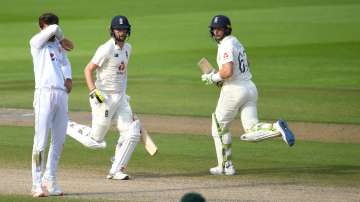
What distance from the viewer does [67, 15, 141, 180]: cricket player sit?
13.0 metres

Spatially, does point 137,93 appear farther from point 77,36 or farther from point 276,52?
point 77,36

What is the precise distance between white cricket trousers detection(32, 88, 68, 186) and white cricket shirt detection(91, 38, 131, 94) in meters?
1.88

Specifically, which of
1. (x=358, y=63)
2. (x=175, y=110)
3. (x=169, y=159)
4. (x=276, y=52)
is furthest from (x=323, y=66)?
(x=169, y=159)

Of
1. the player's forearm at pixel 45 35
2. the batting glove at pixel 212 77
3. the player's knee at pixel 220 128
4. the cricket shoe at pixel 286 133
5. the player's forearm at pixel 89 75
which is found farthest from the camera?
the player's knee at pixel 220 128

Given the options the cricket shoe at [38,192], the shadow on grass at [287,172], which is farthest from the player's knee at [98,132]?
the cricket shoe at [38,192]

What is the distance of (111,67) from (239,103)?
1725mm

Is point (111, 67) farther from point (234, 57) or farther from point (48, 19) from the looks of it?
point (48, 19)

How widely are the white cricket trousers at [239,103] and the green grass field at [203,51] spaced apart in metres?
5.88

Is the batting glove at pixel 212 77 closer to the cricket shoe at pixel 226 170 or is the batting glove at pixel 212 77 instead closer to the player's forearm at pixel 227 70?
the player's forearm at pixel 227 70

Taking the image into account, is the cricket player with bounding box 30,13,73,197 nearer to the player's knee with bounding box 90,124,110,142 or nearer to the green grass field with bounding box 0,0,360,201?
the green grass field with bounding box 0,0,360,201

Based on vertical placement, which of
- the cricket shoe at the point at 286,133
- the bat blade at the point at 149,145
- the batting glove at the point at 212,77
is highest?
the batting glove at the point at 212,77

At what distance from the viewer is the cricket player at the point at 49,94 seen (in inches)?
441

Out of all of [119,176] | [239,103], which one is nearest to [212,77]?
[239,103]

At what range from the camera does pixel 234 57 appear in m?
13.2
